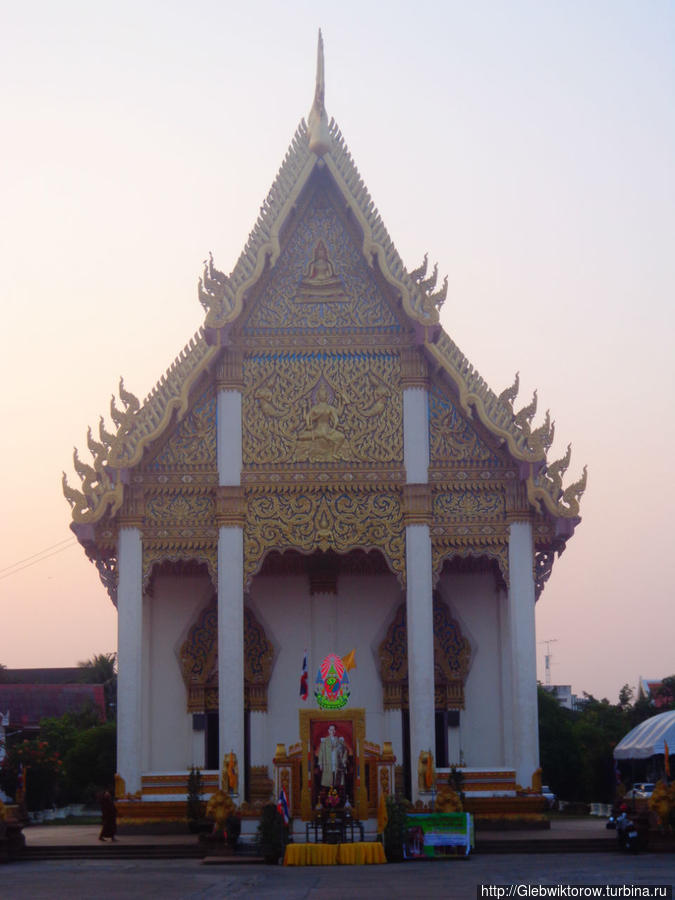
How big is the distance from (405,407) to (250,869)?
23.2 feet

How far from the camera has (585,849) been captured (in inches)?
642

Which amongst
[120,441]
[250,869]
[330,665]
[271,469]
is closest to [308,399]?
[271,469]

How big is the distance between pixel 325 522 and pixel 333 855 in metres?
5.06

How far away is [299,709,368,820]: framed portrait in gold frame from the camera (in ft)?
55.0

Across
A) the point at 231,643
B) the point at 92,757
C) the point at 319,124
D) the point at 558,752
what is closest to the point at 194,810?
the point at 231,643

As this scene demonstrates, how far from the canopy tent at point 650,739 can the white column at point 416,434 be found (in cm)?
1194

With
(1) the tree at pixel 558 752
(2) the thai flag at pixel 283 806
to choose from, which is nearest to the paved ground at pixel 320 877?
(2) the thai flag at pixel 283 806

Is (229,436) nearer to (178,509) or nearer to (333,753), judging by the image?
(178,509)

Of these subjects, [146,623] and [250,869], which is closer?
[250,869]

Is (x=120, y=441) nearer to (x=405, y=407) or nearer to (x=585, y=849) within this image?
(x=405, y=407)

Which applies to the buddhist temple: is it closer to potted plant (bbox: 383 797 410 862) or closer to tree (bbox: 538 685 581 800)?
potted plant (bbox: 383 797 410 862)

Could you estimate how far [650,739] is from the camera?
29.6m

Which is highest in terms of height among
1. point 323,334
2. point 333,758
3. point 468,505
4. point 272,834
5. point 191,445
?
point 323,334

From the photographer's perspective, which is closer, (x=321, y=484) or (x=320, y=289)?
(x=321, y=484)
